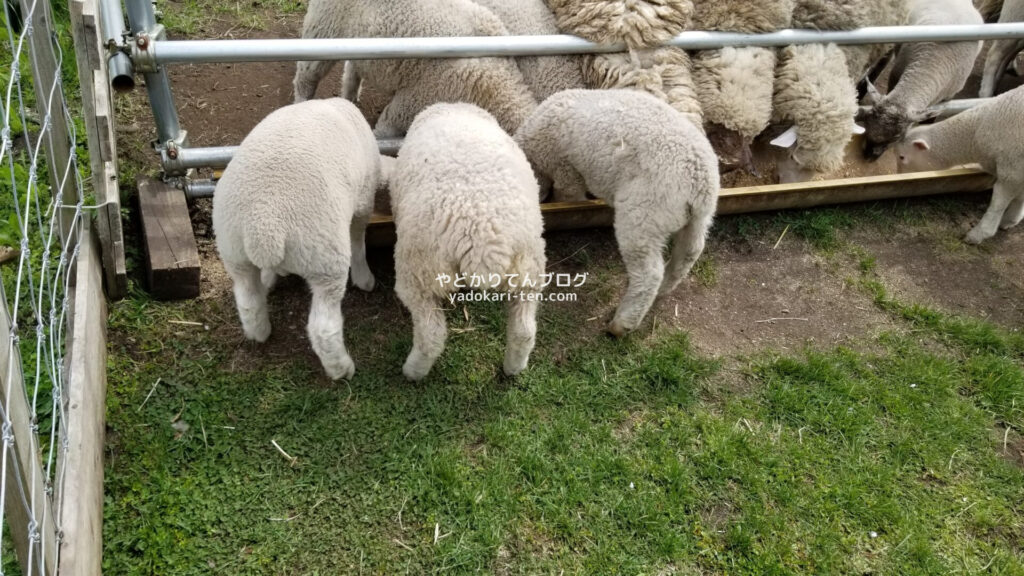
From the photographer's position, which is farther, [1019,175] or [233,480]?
[1019,175]

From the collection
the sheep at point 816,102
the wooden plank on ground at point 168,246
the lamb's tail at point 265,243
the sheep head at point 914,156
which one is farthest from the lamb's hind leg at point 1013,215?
the wooden plank on ground at point 168,246

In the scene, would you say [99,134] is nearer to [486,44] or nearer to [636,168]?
[486,44]

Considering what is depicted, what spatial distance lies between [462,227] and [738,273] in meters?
2.47

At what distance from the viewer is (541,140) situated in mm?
4227

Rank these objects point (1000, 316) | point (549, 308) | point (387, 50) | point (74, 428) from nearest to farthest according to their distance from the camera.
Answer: point (74, 428)
point (387, 50)
point (549, 308)
point (1000, 316)

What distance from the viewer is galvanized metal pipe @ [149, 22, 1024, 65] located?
384 centimetres

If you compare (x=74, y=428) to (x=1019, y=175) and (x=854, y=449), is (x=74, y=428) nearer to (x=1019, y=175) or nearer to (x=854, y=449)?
(x=854, y=449)

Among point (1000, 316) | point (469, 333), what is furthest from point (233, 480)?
point (1000, 316)

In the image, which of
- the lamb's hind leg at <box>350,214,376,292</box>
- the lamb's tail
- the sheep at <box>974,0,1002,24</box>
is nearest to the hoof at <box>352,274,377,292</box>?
the lamb's hind leg at <box>350,214,376,292</box>

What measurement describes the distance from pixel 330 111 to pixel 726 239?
2893 millimetres

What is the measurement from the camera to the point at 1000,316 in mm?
4957

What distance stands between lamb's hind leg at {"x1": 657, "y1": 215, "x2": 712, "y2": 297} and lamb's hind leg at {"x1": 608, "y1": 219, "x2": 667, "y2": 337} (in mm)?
214

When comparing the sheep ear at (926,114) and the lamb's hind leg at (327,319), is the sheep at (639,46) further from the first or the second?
the lamb's hind leg at (327,319)

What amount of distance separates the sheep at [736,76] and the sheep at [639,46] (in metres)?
0.16
